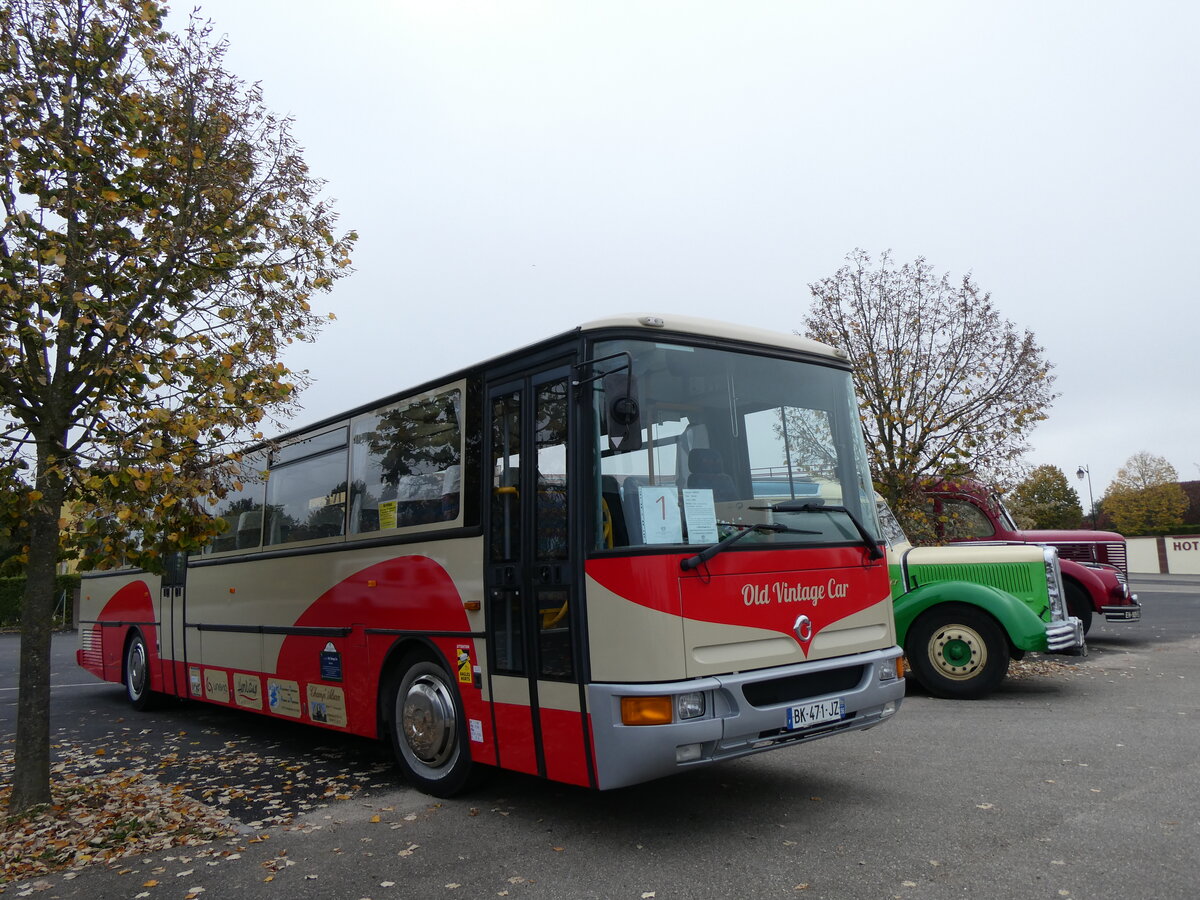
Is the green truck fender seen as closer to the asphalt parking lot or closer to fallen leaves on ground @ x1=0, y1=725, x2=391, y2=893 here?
the asphalt parking lot

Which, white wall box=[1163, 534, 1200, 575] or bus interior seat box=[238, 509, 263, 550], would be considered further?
white wall box=[1163, 534, 1200, 575]

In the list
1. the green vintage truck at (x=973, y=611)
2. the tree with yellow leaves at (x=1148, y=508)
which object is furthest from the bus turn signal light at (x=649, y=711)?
the tree with yellow leaves at (x=1148, y=508)

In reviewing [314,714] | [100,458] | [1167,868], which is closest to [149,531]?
[100,458]

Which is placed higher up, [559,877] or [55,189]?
[55,189]

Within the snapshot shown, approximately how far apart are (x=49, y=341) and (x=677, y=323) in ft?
14.0

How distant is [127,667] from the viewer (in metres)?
11.9

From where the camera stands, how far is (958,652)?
9.78 meters

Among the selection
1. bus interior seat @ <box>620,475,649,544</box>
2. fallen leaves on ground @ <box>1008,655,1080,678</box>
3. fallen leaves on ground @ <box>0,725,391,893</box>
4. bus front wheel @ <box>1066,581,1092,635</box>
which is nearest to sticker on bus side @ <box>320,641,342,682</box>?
fallen leaves on ground @ <box>0,725,391,893</box>

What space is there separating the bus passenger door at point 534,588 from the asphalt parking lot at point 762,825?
58 centimetres

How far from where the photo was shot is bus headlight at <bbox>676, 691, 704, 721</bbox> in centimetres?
484

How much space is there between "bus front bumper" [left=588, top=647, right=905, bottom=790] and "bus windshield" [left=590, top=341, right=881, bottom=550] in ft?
2.51

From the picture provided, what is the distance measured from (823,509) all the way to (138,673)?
9.47 m

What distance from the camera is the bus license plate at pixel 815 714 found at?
5251 mm

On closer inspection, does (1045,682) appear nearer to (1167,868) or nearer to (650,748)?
(1167,868)
